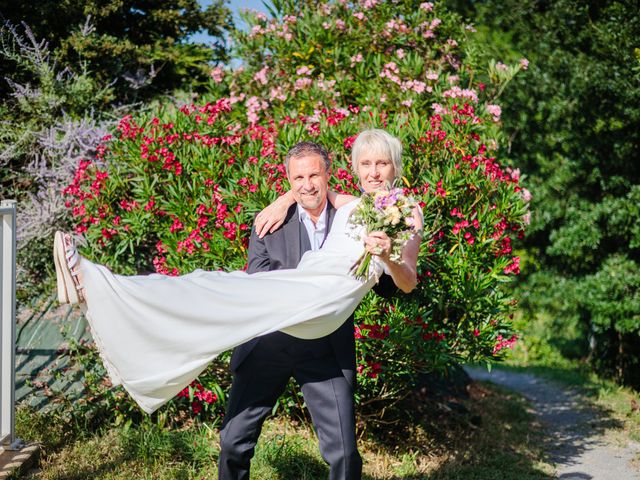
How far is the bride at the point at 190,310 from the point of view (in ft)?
9.55

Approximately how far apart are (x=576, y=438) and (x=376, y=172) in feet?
13.8

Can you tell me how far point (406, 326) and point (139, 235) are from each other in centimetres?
225

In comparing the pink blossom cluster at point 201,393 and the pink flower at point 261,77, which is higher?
the pink flower at point 261,77

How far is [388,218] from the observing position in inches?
109

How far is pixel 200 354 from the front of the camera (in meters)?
2.94

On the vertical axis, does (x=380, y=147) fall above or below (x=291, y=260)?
above

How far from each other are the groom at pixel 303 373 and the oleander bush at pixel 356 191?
1428 mm

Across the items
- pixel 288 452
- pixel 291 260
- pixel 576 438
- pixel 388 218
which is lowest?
pixel 576 438

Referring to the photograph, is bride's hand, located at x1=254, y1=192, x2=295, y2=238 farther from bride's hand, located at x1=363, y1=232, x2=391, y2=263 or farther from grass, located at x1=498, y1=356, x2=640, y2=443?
grass, located at x1=498, y1=356, x2=640, y2=443

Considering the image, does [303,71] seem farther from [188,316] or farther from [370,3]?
[188,316]

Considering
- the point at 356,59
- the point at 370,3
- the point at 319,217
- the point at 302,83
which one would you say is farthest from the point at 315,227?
the point at 370,3

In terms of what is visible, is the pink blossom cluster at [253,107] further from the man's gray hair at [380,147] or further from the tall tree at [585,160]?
the tall tree at [585,160]

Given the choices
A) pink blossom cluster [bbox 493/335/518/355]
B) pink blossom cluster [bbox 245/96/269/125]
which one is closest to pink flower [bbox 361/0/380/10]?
pink blossom cluster [bbox 245/96/269/125]

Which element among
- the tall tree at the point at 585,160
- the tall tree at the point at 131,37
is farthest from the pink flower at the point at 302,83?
the tall tree at the point at 585,160
